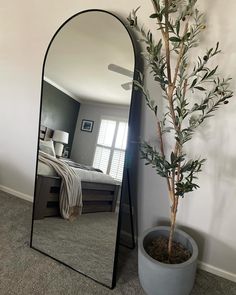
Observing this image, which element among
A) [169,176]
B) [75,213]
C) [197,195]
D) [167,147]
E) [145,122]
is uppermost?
[145,122]

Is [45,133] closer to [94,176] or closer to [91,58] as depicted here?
[94,176]

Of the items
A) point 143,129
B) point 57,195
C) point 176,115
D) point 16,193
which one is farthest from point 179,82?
point 16,193

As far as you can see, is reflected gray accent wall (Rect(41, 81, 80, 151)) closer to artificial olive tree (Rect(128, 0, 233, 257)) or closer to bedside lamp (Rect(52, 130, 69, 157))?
bedside lamp (Rect(52, 130, 69, 157))

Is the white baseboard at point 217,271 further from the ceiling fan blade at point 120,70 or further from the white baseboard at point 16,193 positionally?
the white baseboard at point 16,193

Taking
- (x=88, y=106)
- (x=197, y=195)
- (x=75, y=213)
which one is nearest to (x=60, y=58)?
(x=88, y=106)

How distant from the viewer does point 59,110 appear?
165cm

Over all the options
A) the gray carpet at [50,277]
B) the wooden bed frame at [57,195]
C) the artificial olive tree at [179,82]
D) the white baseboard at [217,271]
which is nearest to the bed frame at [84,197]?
the wooden bed frame at [57,195]

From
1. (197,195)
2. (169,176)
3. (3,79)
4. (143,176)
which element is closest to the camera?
(169,176)

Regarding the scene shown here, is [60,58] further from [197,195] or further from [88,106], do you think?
[197,195]

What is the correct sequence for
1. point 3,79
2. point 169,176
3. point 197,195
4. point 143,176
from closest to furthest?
point 169,176, point 197,195, point 143,176, point 3,79

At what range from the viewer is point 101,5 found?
63.8 inches

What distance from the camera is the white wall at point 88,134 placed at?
1507mm

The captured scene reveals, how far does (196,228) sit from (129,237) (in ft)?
1.76

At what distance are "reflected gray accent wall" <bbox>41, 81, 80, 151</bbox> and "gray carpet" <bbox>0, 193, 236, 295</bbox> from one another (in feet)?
2.73
